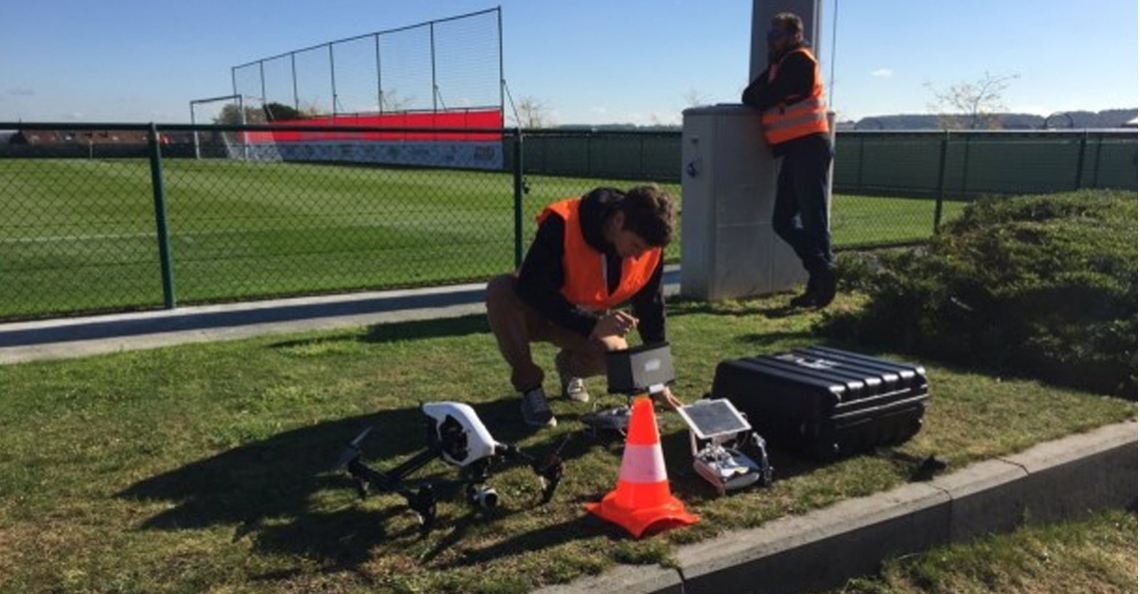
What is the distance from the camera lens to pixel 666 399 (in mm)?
4402

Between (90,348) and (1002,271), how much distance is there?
629 cm

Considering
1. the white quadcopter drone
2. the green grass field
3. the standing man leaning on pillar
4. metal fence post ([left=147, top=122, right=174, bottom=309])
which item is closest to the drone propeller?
the white quadcopter drone

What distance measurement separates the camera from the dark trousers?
7699 millimetres

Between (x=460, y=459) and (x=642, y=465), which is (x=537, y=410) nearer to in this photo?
(x=460, y=459)

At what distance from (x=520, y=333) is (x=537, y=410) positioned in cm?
38

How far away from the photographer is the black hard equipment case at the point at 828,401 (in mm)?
4000

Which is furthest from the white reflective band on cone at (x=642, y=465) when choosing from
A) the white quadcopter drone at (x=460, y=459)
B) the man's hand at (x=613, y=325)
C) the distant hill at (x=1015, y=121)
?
the distant hill at (x=1015, y=121)

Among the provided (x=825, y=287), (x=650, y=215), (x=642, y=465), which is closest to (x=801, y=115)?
(x=825, y=287)

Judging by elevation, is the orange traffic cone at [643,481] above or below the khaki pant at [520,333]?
below

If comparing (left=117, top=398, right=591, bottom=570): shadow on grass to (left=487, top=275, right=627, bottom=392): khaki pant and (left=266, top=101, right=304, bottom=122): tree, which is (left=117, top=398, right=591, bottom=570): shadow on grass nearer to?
(left=487, top=275, right=627, bottom=392): khaki pant

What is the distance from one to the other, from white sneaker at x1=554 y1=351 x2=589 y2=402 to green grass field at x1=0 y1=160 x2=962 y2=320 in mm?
4018

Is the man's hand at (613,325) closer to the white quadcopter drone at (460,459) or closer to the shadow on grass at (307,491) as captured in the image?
the shadow on grass at (307,491)

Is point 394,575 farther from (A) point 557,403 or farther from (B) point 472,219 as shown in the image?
(B) point 472,219

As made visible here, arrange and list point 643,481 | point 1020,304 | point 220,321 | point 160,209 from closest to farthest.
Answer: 1. point 643,481
2. point 1020,304
3. point 220,321
4. point 160,209
